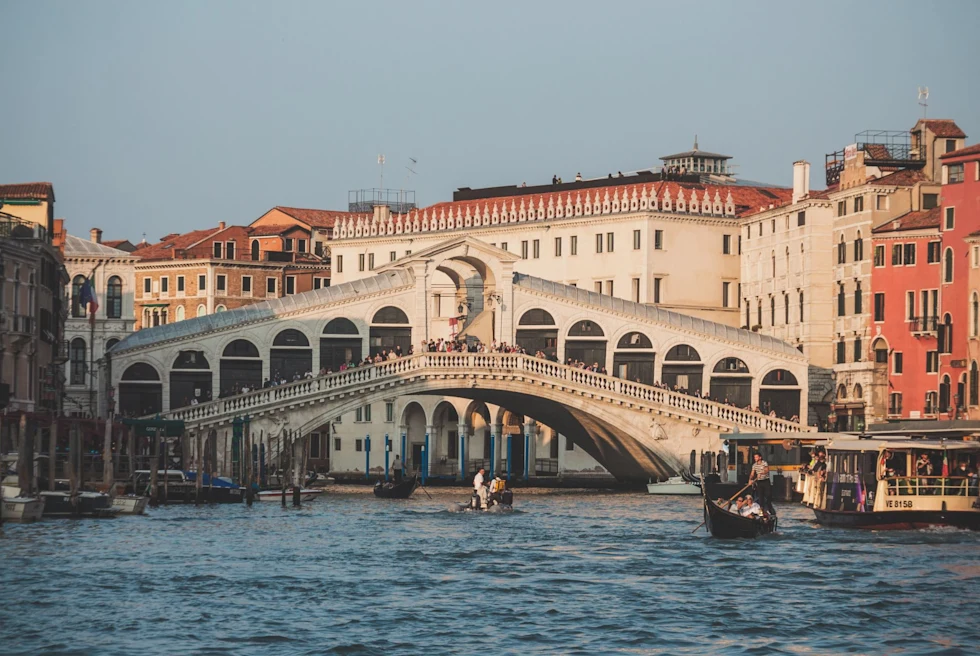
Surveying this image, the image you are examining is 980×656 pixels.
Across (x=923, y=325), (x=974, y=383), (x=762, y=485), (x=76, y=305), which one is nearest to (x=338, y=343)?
(x=923, y=325)

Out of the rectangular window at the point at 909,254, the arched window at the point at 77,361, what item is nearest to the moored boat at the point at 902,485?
the rectangular window at the point at 909,254

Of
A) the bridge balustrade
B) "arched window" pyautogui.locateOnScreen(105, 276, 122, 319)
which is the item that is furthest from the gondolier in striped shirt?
"arched window" pyautogui.locateOnScreen(105, 276, 122, 319)

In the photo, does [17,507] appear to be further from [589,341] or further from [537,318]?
[589,341]

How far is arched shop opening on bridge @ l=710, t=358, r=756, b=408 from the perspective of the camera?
255ft

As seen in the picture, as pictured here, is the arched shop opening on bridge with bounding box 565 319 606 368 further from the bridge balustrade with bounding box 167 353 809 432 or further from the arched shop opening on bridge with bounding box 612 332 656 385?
the bridge balustrade with bounding box 167 353 809 432

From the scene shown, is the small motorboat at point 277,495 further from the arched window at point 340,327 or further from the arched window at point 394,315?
the arched window at point 394,315

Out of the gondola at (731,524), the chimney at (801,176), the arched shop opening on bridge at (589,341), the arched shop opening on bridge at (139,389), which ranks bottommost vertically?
the gondola at (731,524)

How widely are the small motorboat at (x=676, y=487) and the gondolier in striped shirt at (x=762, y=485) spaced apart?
16676 mm

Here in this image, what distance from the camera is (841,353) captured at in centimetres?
7850

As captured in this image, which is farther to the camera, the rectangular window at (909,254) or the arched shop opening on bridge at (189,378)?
the arched shop opening on bridge at (189,378)

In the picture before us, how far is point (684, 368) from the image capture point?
257 ft

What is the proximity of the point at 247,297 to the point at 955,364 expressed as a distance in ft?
140

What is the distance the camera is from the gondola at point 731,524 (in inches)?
1879

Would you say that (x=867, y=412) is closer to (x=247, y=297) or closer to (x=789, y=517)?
(x=789, y=517)
